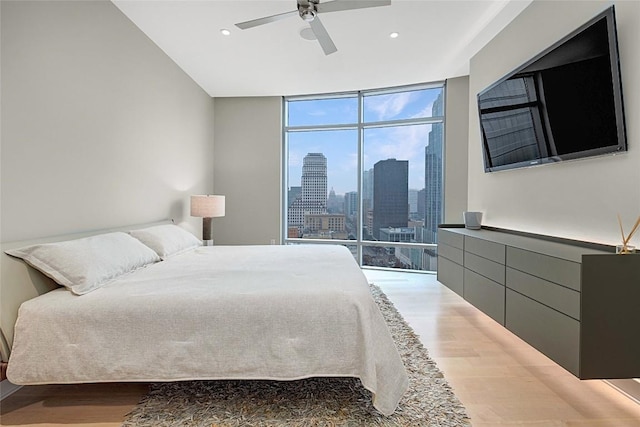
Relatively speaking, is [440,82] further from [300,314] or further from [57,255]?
[57,255]

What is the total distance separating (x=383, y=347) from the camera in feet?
5.32

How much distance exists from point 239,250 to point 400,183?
2.86 meters

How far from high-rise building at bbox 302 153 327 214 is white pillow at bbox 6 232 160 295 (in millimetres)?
3446

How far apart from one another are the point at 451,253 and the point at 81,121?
3.33 m

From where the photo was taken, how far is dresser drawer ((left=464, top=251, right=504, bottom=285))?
235cm

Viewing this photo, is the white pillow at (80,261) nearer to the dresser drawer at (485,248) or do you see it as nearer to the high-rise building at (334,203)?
the dresser drawer at (485,248)

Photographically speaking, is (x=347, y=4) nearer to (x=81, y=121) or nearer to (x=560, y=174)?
(x=560, y=174)

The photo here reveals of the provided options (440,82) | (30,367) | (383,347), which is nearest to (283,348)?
(383,347)

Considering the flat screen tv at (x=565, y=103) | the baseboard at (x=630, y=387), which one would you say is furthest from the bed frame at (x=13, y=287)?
the flat screen tv at (x=565, y=103)

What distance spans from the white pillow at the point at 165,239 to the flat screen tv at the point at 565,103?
3.10 meters

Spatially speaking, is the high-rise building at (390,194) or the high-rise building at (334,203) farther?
the high-rise building at (334,203)

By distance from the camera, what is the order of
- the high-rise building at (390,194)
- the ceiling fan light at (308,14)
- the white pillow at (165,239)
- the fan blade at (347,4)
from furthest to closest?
1. the high-rise building at (390,194)
2. the white pillow at (165,239)
3. the ceiling fan light at (308,14)
4. the fan blade at (347,4)

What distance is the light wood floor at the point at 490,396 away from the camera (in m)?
1.67

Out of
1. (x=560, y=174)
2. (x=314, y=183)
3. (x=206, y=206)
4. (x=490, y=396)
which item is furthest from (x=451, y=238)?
(x=206, y=206)
